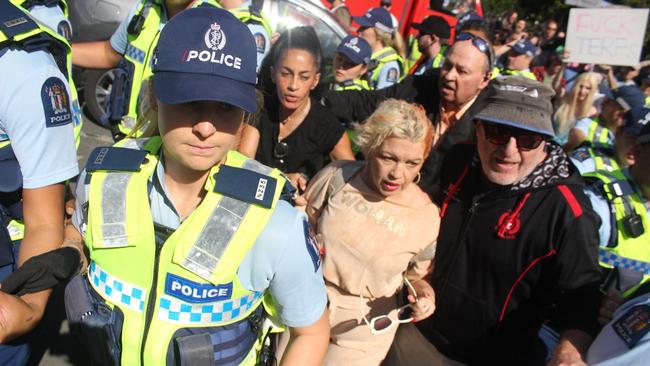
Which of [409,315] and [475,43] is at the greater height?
[475,43]

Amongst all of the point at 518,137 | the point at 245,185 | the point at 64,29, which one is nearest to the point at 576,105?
the point at 518,137

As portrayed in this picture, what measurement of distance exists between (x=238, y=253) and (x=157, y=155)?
439mm

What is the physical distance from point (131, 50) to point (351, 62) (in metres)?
Result: 2.28

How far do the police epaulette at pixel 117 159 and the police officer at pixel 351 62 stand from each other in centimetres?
329

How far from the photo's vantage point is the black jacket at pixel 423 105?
251 centimetres

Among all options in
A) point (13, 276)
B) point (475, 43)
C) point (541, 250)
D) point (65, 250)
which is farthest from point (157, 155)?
point (475, 43)

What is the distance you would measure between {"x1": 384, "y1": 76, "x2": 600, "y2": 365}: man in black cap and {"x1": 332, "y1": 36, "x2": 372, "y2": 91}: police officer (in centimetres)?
256

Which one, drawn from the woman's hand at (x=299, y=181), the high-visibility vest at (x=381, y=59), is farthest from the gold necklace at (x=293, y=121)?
the high-visibility vest at (x=381, y=59)

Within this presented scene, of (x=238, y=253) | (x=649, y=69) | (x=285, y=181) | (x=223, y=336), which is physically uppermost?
(x=285, y=181)

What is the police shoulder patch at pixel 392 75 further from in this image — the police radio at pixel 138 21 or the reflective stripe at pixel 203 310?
the reflective stripe at pixel 203 310

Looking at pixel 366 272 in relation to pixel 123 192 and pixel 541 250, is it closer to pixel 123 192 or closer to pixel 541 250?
pixel 541 250

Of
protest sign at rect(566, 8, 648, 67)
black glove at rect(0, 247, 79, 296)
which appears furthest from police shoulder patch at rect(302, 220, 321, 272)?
protest sign at rect(566, 8, 648, 67)

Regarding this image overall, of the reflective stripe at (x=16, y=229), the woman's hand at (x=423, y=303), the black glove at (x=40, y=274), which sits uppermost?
the black glove at (x=40, y=274)

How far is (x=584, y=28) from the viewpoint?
6898 millimetres
